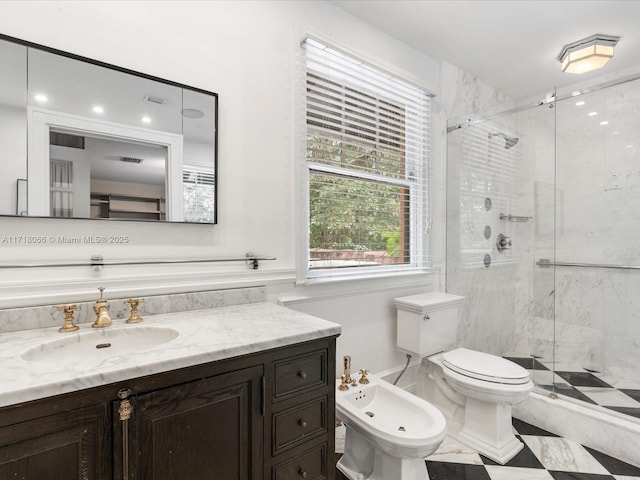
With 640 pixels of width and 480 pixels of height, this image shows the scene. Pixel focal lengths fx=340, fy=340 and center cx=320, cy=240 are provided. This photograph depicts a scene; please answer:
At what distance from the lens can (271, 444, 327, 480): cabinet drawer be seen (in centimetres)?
112

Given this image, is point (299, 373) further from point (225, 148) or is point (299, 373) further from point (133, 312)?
point (225, 148)

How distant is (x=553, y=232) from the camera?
8.50 ft

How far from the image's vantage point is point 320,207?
195 centimetres

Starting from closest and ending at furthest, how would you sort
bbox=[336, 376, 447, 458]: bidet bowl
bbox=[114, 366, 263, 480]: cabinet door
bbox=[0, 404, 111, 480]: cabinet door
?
bbox=[0, 404, 111, 480]: cabinet door → bbox=[114, 366, 263, 480]: cabinet door → bbox=[336, 376, 447, 458]: bidet bowl

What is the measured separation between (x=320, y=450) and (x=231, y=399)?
0.45 metres

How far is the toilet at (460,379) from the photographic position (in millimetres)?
1851

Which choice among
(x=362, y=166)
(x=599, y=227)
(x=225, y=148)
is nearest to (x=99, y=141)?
(x=225, y=148)

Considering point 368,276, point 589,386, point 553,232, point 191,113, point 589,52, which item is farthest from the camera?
point 553,232

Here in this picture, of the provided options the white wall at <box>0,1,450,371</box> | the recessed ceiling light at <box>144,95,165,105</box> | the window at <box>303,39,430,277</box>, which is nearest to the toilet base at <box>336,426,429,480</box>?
the white wall at <box>0,1,450,371</box>

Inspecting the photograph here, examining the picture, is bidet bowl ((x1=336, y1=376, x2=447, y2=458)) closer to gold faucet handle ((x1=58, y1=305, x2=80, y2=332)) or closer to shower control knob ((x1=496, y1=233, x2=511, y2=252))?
gold faucet handle ((x1=58, y1=305, x2=80, y2=332))

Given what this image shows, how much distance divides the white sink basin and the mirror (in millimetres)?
447

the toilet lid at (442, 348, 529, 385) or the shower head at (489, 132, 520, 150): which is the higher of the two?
the shower head at (489, 132, 520, 150)

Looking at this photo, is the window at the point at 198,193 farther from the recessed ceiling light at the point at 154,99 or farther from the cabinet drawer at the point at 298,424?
the cabinet drawer at the point at 298,424

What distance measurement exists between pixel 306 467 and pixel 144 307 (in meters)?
0.86
